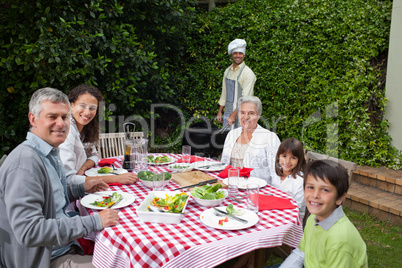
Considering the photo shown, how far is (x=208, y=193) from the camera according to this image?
6.38 feet

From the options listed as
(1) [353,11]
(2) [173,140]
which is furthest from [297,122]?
(2) [173,140]

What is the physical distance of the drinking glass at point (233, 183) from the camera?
212 cm

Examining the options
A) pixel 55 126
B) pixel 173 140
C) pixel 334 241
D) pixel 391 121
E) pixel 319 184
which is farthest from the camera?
pixel 173 140

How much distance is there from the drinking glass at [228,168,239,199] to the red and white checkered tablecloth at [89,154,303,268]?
1.05 ft

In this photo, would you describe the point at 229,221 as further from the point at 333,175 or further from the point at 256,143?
the point at 256,143

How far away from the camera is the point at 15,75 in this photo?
13.3 feet

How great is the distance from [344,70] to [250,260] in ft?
12.9

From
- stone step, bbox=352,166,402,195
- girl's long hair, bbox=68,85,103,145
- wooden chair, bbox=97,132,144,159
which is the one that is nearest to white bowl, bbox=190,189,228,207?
girl's long hair, bbox=68,85,103,145

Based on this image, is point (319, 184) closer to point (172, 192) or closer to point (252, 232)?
point (252, 232)

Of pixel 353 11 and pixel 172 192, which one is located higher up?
pixel 353 11

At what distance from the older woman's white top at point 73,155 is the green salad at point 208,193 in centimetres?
82

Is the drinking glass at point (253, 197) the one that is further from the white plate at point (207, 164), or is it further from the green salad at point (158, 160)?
the green salad at point (158, 160)

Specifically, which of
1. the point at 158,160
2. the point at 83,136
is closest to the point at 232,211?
the point at 158,160

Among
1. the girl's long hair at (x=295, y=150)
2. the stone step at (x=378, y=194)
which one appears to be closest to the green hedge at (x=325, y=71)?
the stone step at (x=378, y=194)
